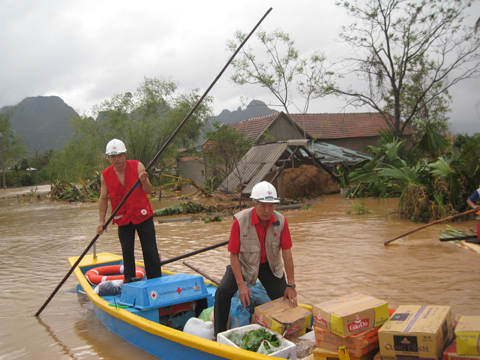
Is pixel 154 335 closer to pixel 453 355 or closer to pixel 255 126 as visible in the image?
pixel 453 355

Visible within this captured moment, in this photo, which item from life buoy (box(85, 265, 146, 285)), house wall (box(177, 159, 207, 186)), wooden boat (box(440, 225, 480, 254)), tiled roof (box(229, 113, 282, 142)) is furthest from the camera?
house wall (box(177, 159, 207, 186))

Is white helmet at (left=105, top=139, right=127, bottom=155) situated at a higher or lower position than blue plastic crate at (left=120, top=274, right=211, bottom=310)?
higher

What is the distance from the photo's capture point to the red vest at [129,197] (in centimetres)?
464

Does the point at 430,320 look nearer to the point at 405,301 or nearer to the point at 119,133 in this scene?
the point at 405,301

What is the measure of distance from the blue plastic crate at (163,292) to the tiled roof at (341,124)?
22611mm

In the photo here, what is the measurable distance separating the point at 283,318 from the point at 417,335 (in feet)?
3.75

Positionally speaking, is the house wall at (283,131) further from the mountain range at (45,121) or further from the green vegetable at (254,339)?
the mountain range at (45,121)

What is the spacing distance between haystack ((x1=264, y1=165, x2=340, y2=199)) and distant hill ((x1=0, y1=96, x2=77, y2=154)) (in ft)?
370

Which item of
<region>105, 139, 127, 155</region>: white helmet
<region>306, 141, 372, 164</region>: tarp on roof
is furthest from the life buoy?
<region>306, 141, 372, 164</region>: tarp on roof

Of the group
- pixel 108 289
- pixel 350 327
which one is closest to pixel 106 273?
pixel 108 289

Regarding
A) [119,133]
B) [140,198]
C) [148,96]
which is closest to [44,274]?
[140,198]

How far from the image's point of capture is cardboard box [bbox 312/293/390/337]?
8.35ft

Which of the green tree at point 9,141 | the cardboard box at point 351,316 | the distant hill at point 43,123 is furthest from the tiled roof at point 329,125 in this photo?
the distant hill at point 43,123

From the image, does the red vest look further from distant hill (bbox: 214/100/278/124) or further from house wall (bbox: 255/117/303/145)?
house wall (bbox: 255/117/303/145)
